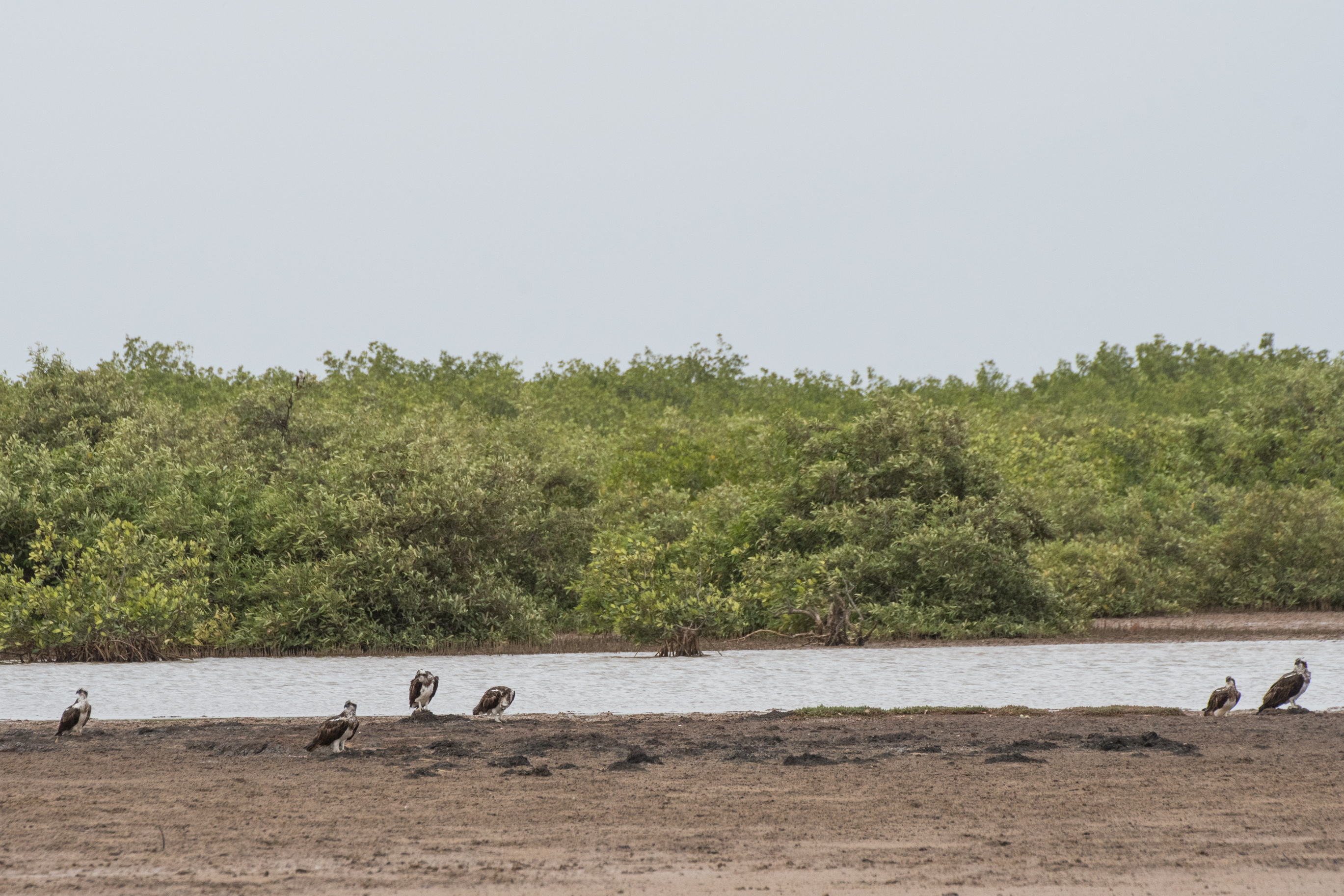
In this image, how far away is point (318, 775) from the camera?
1316cm

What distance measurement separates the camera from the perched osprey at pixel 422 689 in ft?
58.6

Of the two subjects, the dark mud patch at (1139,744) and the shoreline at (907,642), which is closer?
the dark mud patch at (1139,744)

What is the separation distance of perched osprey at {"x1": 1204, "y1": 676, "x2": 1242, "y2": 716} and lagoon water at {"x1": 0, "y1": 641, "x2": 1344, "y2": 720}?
1994 mm

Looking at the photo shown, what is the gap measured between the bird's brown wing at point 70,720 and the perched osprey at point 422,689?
13.7ft

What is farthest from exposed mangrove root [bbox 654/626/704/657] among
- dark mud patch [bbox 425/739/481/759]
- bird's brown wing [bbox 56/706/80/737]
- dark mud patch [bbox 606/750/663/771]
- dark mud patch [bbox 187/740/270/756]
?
bird's brown wing [bbox 56/706/80/737]

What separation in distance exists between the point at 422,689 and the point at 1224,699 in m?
10.4

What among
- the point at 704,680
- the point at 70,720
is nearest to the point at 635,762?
the point at 70,720

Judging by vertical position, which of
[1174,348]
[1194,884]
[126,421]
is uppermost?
[1174,348]

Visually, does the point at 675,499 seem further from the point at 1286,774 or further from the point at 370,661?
the point at 1286,774

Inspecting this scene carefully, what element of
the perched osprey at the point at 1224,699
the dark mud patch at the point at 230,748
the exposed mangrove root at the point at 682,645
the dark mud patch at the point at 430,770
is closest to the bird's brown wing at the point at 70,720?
the dark mud patch at the point at 230,748

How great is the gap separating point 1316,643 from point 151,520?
27.1 m

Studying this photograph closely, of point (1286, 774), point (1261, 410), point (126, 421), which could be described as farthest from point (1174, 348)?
point (1286, 774)

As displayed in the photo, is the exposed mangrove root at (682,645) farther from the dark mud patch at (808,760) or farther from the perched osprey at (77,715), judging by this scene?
the perched osprey at (77,715)

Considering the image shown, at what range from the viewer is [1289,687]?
56.5 feet
